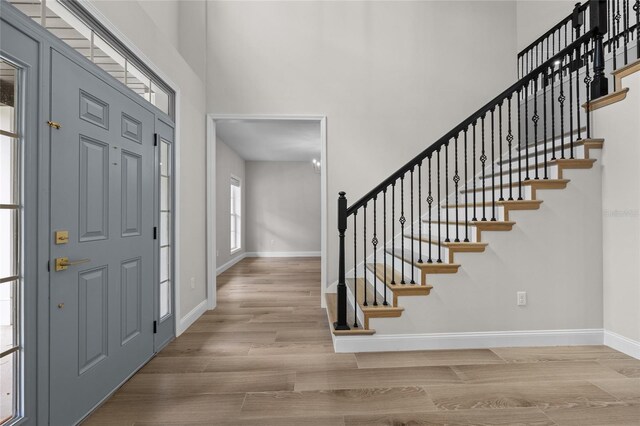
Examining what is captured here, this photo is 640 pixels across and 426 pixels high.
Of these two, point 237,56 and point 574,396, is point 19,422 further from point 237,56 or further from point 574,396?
point 237,56

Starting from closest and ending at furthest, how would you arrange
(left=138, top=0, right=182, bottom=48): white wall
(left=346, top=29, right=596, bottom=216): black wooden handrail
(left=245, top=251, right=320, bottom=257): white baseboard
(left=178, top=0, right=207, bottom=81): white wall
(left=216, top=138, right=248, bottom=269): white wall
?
(left=346, top=29, right=596, bottom=216): black wooden handrail → (left=138, top=0, right=182, bottom=48): white wall → (left=178, top=0, right=207, bottom=81): white wall → (left=216, top=138, right=248, bottom=269): white wall → (left=245, top=251, right=320, bottom=257): white baseboard

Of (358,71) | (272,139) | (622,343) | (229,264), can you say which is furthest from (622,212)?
(229,264)

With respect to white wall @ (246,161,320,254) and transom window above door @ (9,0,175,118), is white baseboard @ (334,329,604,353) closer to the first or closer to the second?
transom window above door @ (9,0,175,118)

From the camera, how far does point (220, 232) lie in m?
6.70

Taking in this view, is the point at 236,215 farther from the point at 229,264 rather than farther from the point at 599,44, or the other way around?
the point at 599,44

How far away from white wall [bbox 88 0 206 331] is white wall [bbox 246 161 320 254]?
→ 5167 mm

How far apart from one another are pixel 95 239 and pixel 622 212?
385 centimetres

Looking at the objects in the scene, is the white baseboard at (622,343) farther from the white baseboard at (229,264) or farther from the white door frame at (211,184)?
the white baseboard at (229,264)

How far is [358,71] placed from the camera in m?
3.99

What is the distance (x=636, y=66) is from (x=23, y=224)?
13.4 feet

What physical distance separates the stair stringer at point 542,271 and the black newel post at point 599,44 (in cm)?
75

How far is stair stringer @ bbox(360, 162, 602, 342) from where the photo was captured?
9.00ft

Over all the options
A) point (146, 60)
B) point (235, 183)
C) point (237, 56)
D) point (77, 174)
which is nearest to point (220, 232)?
point (235, 183)

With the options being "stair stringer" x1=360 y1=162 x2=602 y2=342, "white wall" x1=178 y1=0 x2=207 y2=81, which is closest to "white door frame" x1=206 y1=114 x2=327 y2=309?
"white wall" x1=178 y1=0 x2=207 y2=81
